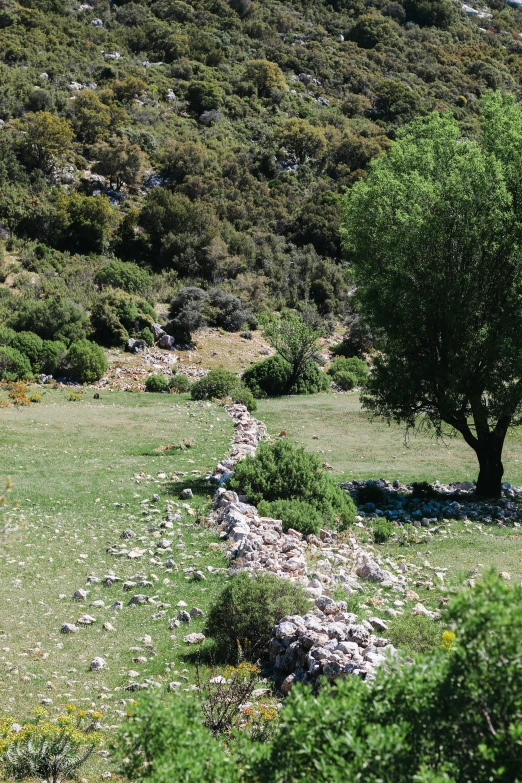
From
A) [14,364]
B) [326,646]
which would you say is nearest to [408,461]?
[326,646]

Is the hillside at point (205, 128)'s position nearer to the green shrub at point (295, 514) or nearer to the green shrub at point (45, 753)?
the green shrub at point (295, 514)

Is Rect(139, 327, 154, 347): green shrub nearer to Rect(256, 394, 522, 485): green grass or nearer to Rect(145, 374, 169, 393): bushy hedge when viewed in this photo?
Rect(145, 374, 169, 393): bushy hedge

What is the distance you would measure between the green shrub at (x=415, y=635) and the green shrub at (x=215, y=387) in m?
21.1

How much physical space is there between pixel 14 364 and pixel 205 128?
48.1 m

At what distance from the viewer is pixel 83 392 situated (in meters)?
29.1

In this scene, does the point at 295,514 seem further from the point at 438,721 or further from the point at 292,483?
the point at 438,721

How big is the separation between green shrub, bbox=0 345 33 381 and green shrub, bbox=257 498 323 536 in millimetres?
19759

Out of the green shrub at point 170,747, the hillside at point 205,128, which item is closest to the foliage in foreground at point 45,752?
the green shrub at point 170,747

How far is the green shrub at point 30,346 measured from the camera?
103 ft

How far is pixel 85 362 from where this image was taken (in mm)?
32062

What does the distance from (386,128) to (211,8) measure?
33171 mm

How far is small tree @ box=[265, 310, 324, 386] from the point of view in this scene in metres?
32.7

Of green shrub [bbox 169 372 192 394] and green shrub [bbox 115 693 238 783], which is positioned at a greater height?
green shrub [bbox 115 693 238 783]

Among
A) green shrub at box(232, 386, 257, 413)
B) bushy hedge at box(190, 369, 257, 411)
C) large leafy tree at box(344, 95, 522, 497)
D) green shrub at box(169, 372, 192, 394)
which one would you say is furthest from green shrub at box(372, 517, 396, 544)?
green shrub at box(169, 372, 192, 394)
